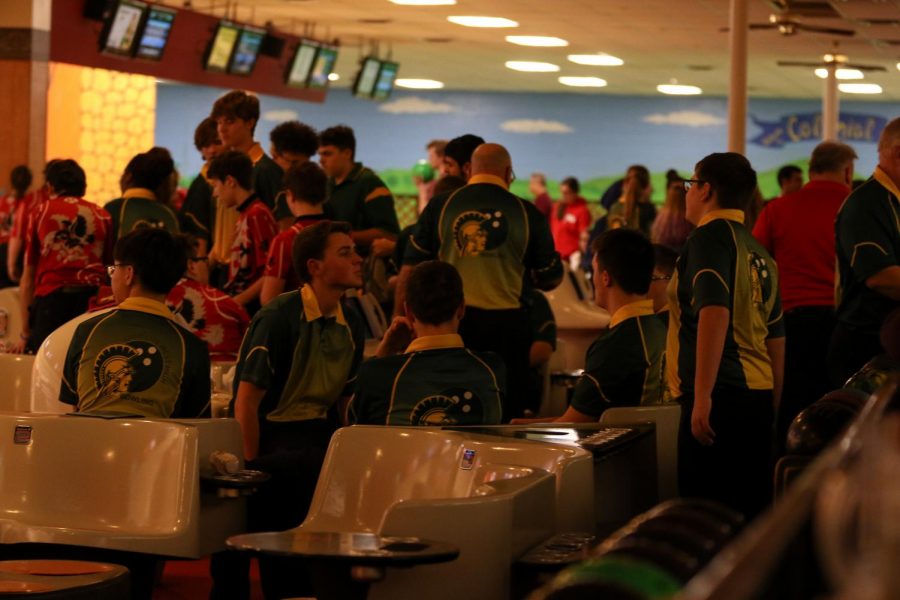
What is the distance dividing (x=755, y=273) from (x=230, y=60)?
10591 millimetres

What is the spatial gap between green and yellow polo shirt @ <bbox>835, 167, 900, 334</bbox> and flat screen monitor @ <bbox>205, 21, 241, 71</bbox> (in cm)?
979

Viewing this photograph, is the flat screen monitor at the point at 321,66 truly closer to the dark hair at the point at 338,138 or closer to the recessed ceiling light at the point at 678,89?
the recessed ceiling light at the point at 678,89

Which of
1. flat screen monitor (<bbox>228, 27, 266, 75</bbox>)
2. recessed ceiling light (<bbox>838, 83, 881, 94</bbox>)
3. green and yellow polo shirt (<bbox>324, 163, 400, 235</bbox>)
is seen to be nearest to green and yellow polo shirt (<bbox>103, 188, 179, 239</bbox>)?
green and yellow polo shirt (<bbox>324, 163, 400, 235</bbox>)

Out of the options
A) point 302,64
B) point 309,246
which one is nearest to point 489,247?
point 309,246

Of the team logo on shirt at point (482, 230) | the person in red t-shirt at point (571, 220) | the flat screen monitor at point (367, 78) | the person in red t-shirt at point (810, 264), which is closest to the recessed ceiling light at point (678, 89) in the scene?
the person in red t-shirt at point (571, 220)

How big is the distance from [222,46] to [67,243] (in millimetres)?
7473

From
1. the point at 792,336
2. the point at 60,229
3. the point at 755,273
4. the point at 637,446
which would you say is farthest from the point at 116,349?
the point at 792,336

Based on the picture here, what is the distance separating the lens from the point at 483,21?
14.8 meters

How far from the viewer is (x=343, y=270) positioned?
459 centimetres

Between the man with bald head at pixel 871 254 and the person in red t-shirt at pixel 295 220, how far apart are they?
79.9 inches

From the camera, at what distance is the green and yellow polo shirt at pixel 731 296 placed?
412 cm

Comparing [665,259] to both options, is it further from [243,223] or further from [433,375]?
[433,375]

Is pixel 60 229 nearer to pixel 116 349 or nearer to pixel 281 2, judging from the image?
pixel 116 349

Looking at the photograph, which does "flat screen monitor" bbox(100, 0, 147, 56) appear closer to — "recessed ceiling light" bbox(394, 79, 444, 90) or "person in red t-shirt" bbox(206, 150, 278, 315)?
"person in red t-shirt" bbox(206, 150, 278, 315)
